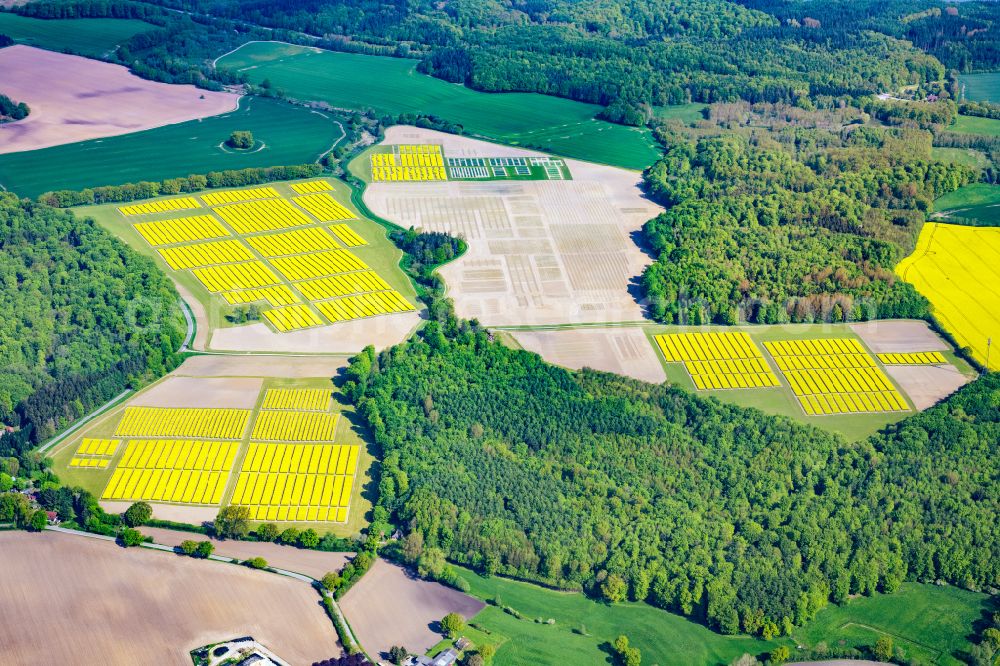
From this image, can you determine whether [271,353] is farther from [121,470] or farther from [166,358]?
[121,470]

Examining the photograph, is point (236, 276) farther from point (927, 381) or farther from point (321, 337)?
point (927, 381)

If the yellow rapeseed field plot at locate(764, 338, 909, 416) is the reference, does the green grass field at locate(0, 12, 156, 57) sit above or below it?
above

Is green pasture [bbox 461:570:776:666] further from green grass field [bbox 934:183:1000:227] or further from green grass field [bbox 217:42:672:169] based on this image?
green grass field [bbox 217:42:672:169]

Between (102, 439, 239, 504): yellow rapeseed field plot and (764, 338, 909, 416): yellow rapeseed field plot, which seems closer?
(102, 439, 239, 504): yellow rapeseed field plot

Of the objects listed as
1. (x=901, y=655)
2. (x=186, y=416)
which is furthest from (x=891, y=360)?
(x=186, y=416)

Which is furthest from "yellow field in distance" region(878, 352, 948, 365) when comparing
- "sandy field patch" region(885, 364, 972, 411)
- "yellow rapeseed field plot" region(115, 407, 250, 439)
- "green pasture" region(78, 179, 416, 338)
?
→ "yellow rapeseed field plot" region(115, 407, 250, 439)
